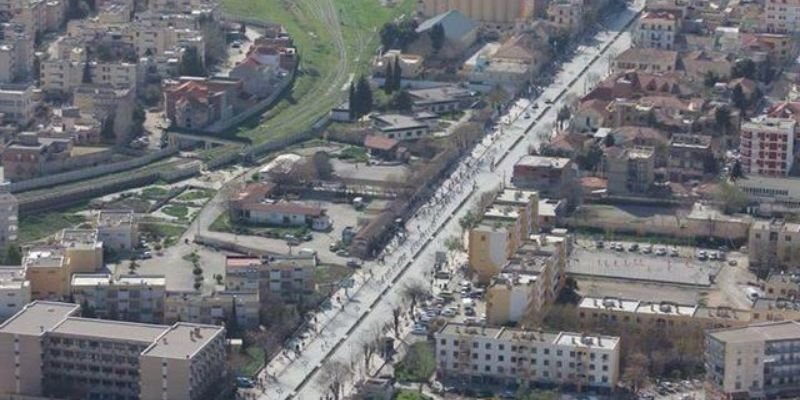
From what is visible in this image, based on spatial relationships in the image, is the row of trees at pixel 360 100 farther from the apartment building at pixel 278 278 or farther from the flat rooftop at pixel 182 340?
the flat rooftop at pixel 182 340

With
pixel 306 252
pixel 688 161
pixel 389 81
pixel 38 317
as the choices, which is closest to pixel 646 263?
pixel 688 161

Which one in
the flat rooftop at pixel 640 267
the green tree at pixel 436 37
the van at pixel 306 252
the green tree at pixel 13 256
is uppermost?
the green tree at pixel 436 37

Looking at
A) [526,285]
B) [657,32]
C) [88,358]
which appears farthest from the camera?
[657,32]

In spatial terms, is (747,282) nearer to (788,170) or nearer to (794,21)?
(788,170)

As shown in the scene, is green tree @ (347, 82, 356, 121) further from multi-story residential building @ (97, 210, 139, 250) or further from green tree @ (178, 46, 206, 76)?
multi-story residential building @ (97, 210, 139, 250)

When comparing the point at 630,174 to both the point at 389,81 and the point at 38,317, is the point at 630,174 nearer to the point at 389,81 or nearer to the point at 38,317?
the point at 389,81

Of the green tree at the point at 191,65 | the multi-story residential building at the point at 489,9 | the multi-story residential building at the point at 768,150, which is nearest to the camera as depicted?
the multi-story residential building at the point at 768,150

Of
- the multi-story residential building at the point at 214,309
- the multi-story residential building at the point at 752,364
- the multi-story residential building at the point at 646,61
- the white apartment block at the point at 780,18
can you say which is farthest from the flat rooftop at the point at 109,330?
the white apartment block at the point at 780,18
